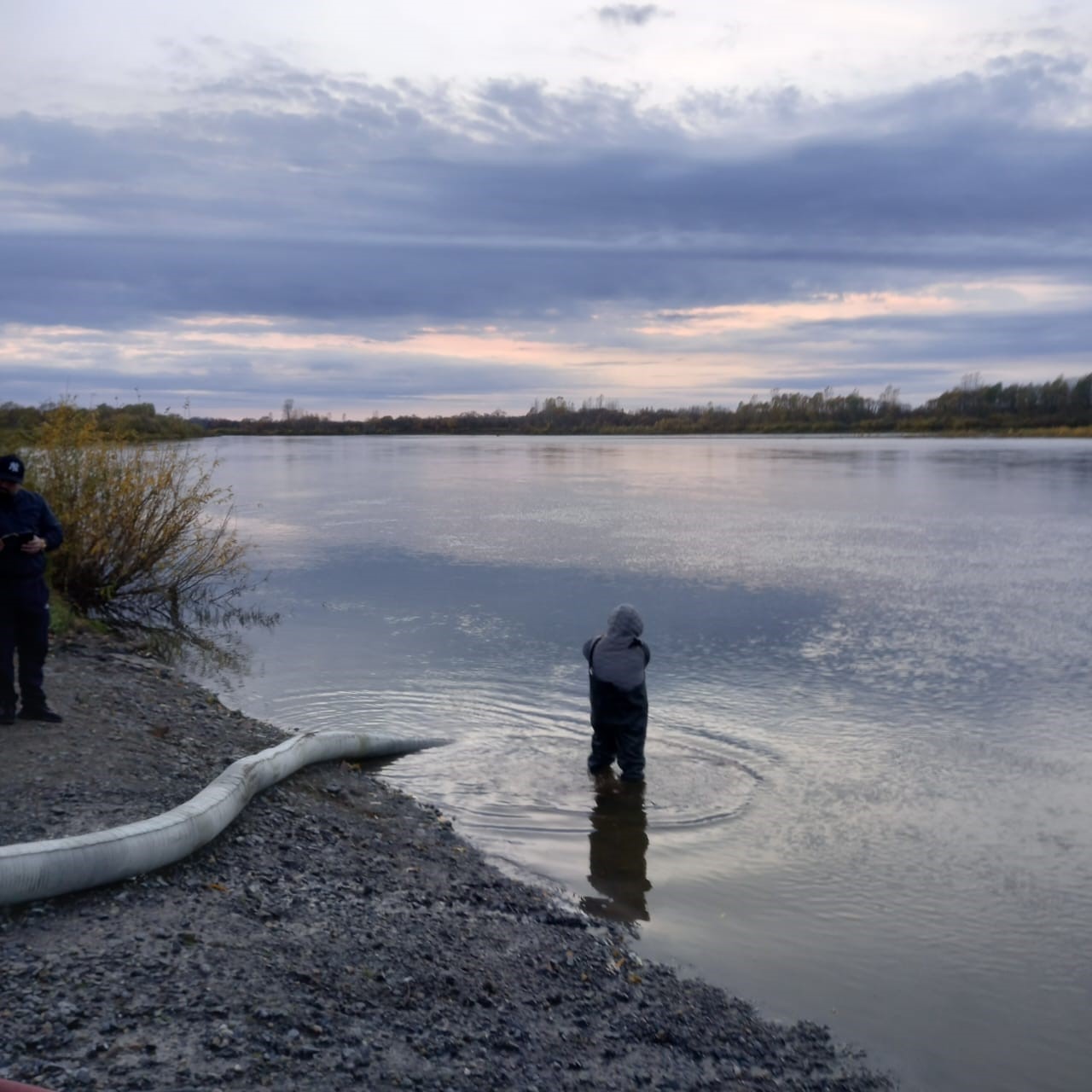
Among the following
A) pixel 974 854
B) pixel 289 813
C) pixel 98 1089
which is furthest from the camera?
pixel 974 854

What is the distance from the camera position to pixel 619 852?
23.9ft

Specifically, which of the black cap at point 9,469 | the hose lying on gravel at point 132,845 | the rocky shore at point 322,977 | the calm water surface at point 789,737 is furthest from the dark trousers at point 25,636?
the calm water surface at point 789,737

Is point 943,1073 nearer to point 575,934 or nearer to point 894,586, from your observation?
point 575,934

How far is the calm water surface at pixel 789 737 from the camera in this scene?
5.76 meters

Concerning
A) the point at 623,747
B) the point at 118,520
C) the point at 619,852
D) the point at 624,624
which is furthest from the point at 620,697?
the point at 118,520

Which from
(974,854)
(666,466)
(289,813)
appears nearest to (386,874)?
(289,813)

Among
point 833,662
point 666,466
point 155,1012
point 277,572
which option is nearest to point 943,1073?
→ point 155,1012

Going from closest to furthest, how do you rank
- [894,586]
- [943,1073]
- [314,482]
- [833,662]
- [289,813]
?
1. [943,1073]
2. [289,813]
3. [833,662]
4. [894,586]
5. [314,482]

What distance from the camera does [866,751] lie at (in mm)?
9367

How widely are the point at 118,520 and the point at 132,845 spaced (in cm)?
1116

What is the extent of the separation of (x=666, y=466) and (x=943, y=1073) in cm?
5149

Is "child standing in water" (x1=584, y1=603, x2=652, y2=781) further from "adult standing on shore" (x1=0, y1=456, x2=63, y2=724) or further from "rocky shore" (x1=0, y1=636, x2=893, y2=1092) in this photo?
"adult standing on shore" (x1=0, y1=456, x2=63, y2=724)

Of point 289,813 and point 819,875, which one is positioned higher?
point 289,813

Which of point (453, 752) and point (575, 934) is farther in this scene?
point (453, 752)
